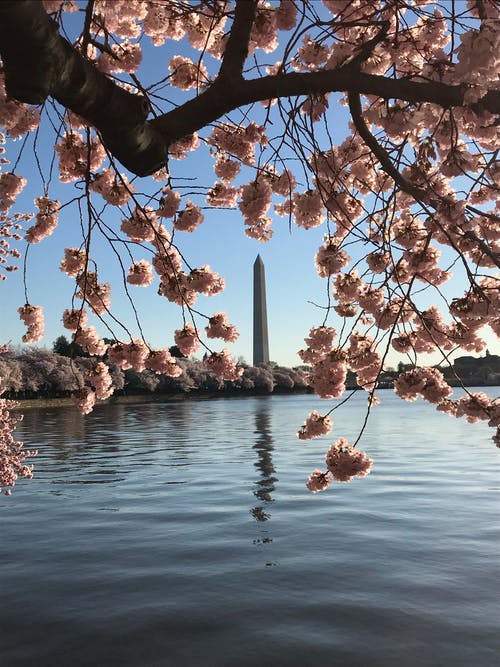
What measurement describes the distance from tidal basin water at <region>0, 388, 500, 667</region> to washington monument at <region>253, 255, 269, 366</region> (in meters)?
50.5

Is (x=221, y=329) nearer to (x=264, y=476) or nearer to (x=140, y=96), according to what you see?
(x=140, y=96)

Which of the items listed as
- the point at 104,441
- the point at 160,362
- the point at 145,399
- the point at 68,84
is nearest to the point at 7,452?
the point at 160,362

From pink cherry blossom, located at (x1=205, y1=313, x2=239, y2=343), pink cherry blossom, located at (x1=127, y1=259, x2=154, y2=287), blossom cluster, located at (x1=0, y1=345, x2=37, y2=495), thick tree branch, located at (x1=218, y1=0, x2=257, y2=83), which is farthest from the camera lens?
blossom cluster, located at (x1=0, y1=345, x2=37, y2=495)

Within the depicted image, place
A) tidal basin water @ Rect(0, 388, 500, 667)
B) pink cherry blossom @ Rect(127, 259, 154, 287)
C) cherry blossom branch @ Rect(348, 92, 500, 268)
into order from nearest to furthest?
cherry blossom branch @ Rect(348, 92, 500, 268), tidal basin water @ Rect(0, 388, 500, 667), pink cherry blossom @ Rect(127, 259, 154, 287)

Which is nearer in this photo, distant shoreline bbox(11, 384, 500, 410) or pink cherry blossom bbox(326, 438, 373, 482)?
pink cherry blossom bbox(326, 438, 373, 482)

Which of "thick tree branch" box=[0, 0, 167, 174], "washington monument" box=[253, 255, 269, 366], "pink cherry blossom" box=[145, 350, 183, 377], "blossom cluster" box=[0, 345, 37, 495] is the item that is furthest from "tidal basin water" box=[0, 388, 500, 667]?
"washington monument" box=[253, 255, 269, 366]

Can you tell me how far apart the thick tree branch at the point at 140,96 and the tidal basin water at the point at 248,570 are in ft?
13.5

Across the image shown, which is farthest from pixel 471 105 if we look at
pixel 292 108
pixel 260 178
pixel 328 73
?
pixel 260 178

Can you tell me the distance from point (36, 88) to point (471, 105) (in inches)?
96.5

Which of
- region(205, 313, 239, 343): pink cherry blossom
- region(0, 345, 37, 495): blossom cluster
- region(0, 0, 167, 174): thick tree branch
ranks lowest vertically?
region(0, 345, 37, 495): blossom cluster

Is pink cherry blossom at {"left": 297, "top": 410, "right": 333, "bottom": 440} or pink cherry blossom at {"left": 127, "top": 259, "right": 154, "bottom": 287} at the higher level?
pink cherry blossom at {"left": 127, "top": 259, "right": 154, "bottom": 287}

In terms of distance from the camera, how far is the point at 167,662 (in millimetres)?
5270

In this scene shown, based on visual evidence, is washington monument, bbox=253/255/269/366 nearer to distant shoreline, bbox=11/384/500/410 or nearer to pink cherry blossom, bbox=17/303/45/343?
distant shoreline, bbox=11/384/500/410

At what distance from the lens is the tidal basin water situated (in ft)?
18.3
